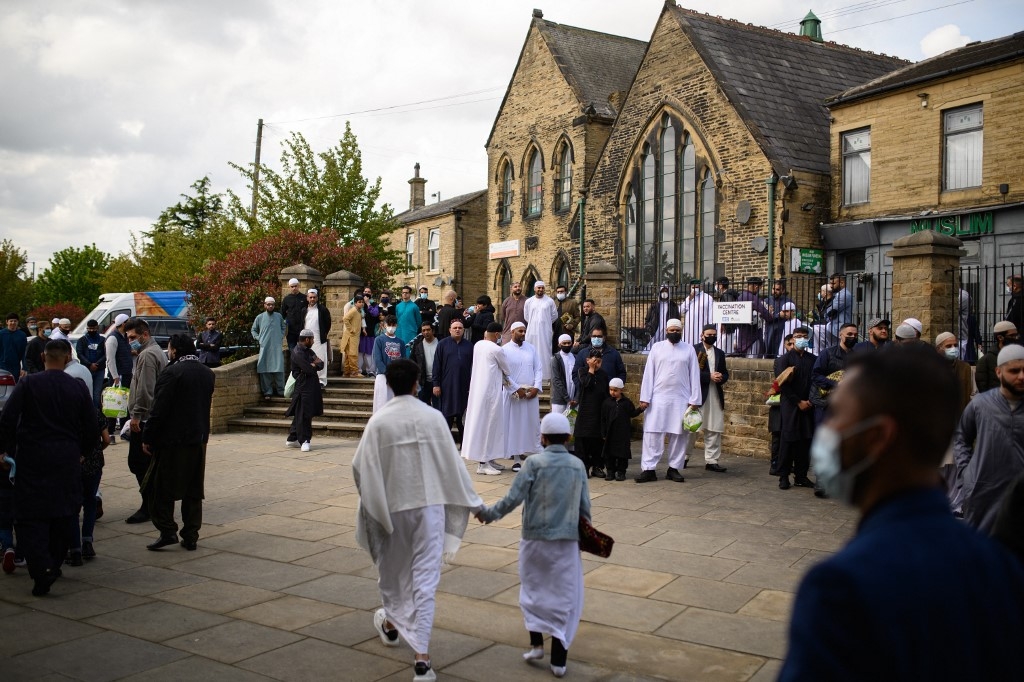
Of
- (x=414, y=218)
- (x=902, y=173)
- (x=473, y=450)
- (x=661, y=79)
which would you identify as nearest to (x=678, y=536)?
(x=473, y=450)

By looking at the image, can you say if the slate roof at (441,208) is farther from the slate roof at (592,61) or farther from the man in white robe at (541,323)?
the man in white robe at (541,323)

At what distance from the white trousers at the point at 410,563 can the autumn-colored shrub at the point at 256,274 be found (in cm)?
1399

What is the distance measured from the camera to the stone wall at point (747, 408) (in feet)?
42.6

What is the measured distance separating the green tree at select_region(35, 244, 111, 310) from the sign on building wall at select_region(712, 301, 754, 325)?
4989 cm

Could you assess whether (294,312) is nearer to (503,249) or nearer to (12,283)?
(503,249)

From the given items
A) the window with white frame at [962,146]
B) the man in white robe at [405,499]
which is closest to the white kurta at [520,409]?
the man in white robe at [405,499]

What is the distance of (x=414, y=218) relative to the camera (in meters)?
39.9

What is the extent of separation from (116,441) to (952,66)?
1898 cm

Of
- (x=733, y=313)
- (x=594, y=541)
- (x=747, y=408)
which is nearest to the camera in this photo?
(x=594, y=541)

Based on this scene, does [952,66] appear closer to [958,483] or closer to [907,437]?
[958,483]

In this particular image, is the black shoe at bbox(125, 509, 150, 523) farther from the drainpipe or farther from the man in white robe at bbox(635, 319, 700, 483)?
the drainpipe

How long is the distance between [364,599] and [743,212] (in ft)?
58.6

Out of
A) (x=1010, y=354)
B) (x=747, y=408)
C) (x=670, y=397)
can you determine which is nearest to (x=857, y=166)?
(x=747, y=408)

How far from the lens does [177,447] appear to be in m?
7.80
